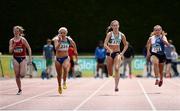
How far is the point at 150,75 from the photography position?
38.1m

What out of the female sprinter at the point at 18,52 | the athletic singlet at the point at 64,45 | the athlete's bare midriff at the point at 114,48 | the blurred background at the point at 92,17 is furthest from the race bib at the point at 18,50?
the blurred background at the point at 92,17

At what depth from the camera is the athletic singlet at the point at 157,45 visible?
2198 cm

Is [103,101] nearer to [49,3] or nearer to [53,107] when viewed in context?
[53,107]

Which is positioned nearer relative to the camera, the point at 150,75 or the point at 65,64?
the point at 65,64

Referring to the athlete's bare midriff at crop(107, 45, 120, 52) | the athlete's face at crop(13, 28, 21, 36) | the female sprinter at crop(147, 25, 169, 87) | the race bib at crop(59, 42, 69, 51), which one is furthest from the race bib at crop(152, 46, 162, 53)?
the athlete's face at crop(13, 28, 21, 36)

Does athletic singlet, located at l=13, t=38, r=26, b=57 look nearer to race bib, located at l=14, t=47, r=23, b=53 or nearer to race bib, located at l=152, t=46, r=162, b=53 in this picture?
race bib, located at l=14, t=47, r=23, b=53

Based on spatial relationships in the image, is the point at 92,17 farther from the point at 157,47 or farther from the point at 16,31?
the point at 16,31

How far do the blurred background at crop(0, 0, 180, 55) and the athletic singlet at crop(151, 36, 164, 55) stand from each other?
2309cm

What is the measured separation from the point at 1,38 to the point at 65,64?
27124 millimetres

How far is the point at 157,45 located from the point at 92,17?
23.7m

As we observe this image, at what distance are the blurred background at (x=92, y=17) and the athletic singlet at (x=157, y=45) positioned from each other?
75.7 feet

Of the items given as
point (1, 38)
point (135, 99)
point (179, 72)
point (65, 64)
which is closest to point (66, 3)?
point (1, 38)

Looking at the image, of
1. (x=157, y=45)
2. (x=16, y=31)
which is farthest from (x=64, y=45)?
(x=157, y=45)

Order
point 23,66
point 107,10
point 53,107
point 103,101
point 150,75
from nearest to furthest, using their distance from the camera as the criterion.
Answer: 1. point 53,107
2. point 103,101
3. point 23,66
4. point 150,75
5. point 107,10
